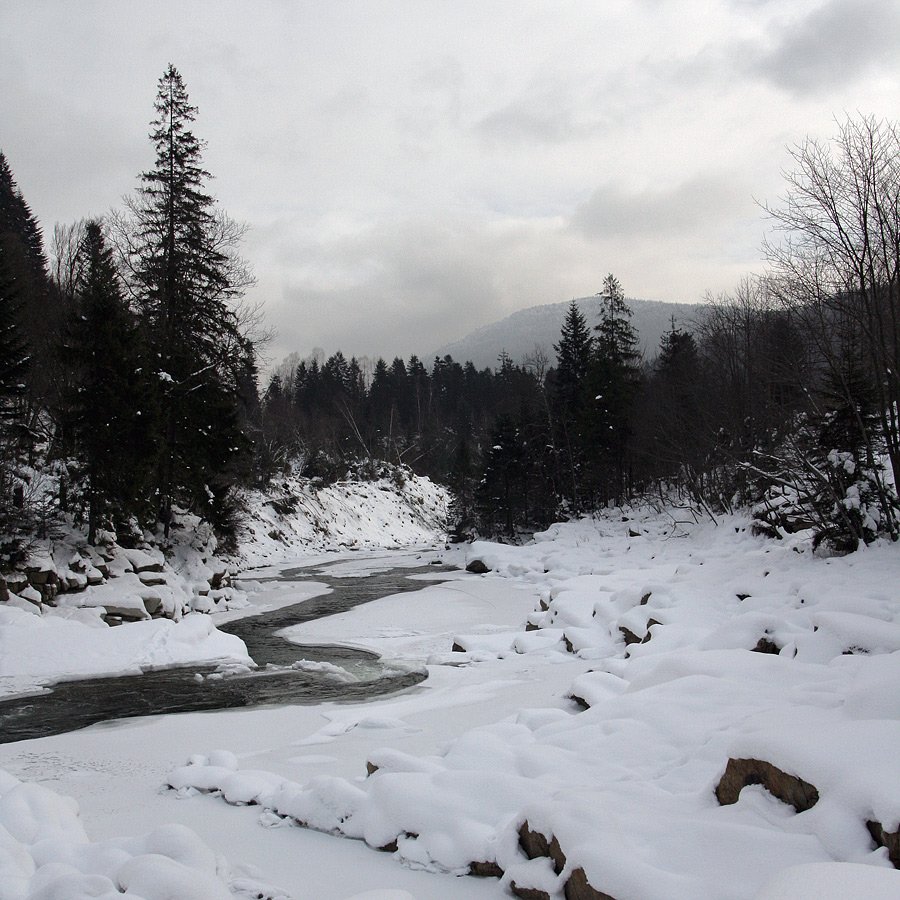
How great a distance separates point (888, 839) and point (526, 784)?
2215 millimetres

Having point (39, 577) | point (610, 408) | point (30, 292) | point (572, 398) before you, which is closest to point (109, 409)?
point (39, 577)

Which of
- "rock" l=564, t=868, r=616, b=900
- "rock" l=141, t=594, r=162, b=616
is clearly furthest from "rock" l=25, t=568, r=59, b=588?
"rock" l=564, t=868, r=616, b=900

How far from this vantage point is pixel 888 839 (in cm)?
297

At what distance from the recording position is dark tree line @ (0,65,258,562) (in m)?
16.6

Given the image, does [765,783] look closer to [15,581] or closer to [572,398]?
[15,581]

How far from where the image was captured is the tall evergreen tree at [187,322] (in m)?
20.8

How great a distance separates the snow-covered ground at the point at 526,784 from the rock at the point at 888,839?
0.09 ft

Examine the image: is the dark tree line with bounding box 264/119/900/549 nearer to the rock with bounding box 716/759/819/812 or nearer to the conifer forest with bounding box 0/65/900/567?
the conifer forest with bounding box 0/65/900/567

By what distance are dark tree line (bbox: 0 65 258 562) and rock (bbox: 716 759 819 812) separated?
1462 cm

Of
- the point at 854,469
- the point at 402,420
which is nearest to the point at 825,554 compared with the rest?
the point at 854,469

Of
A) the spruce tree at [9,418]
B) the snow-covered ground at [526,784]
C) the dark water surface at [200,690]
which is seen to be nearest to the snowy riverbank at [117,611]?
the dark water surface at [200,690]

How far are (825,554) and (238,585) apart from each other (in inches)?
703

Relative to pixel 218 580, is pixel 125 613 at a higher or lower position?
higher

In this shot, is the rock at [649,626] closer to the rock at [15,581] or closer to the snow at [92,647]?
the snow at [92,647]
